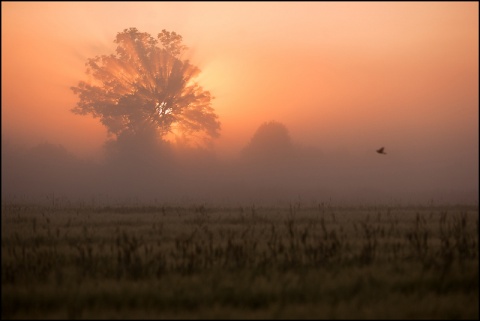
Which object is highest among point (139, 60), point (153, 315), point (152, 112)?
point (139, 60)

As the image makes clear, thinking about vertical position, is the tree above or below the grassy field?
above

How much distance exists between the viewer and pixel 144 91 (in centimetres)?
5194

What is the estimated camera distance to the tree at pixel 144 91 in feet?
170

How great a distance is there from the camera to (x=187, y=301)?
7992 mm

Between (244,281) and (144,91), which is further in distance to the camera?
(144,91)

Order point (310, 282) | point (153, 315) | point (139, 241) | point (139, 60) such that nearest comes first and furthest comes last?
point (153, 315) → point (310, 282) → point (139, 241) → point (139, 60)

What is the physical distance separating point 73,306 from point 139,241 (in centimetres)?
471

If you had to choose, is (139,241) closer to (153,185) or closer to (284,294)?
(284,294)

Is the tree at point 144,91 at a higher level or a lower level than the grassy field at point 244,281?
higher

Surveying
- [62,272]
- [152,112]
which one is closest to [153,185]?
[152,112]

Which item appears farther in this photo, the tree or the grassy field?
the tree

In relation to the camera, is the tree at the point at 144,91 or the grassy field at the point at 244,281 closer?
the grassy field at the point at 244,281

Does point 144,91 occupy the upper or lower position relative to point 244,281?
upper

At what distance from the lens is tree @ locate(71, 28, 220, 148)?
51.8m
